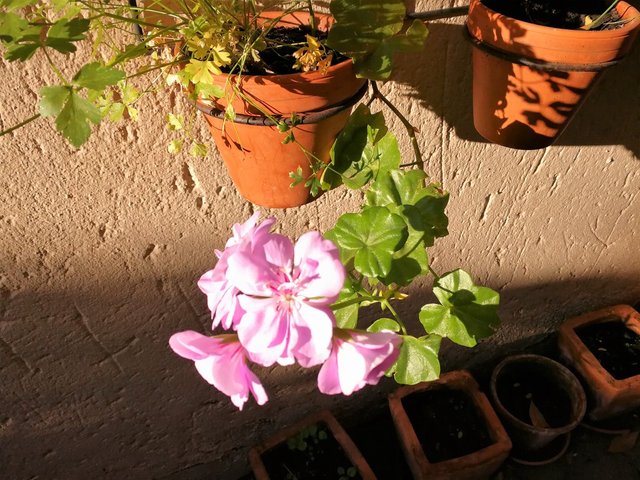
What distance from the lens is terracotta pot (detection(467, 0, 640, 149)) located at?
795 millimetres

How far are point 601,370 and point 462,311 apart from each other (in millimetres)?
1236

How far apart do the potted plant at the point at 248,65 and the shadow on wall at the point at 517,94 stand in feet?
0.79

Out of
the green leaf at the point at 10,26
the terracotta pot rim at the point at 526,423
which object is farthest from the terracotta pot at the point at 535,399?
the green leaf at the point at 10,26

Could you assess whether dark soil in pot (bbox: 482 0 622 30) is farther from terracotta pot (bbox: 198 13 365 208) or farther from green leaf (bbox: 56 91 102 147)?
green leaf (bbox: 56 91 102 147)

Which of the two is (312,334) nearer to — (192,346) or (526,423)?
(192,346)

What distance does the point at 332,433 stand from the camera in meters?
1.81

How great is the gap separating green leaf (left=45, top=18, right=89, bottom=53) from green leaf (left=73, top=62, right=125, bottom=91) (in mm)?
29

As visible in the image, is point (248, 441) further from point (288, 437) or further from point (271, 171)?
point (271, 171)

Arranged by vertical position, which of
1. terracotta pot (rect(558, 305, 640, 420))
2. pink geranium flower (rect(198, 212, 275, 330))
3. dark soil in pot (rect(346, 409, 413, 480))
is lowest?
dark soil in pot (rect(346, 409, 413, 480))

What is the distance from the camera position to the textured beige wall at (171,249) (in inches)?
42.3

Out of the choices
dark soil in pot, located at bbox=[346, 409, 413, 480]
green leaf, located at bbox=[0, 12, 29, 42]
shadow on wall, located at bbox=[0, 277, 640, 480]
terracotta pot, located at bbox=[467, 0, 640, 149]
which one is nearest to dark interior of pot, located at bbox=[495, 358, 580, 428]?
shadow on wall, located at bbox=[0, 277, 640, 480]

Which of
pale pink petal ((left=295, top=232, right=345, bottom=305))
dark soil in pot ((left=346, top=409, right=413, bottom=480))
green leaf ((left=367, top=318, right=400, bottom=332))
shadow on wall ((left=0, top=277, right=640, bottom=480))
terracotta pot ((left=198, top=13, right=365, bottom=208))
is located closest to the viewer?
pale pink petal ((left=295, top=232, right=345, bottom=305))

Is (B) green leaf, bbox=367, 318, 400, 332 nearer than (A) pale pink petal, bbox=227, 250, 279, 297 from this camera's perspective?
No

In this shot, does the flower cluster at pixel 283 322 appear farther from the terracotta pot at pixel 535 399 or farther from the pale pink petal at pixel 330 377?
the terracotta pot at pixel 535 399
